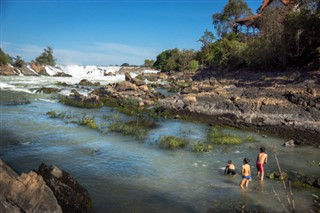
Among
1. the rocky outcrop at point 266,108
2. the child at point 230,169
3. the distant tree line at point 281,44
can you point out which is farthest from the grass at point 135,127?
the distant tree line at point 281,44

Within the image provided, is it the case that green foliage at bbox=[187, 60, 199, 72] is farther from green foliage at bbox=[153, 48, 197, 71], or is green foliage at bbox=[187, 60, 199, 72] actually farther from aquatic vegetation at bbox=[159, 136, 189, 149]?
aquatic vegetation at bbox=[159, 136, 189, 149]

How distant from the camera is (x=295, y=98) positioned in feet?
74.9

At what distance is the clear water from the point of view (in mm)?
10664

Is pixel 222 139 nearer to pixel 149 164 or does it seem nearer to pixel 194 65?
pixel 149 164

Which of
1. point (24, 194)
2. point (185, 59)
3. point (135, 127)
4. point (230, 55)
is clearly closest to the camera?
point (24, 194)

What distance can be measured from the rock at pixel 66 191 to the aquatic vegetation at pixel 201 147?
8.79 m

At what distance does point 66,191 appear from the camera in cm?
864

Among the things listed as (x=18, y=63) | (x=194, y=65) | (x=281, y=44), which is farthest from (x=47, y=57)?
(x=281, y=44)

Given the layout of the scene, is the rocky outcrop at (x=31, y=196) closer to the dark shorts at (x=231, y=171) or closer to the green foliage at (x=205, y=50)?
the dark shorts at (x=231, y=171)

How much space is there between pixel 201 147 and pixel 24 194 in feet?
37.2

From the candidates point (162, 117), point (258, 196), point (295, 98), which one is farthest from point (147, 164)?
point (295, 98)

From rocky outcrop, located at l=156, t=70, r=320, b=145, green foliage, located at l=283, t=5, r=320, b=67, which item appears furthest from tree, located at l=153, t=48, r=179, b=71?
rocky outcrop, located at l=156, t=70, r=320, b=145

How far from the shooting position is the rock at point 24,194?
6895mm

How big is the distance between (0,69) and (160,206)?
72824 mm
